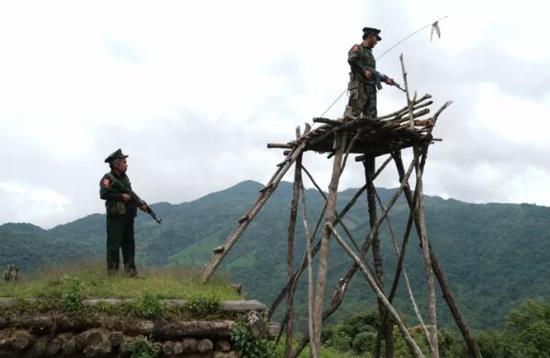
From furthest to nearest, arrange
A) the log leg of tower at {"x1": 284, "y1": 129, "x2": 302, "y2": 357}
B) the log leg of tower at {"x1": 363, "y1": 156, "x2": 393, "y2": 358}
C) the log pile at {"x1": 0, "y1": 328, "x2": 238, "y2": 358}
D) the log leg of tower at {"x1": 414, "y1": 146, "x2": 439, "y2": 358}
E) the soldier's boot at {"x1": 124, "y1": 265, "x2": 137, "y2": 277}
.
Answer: the log leg of tower at {"x1": 363, "y1": 156, "x2": 393, "y2": 358} < the log leg of tower at {"x1": 284, "y1": 129, "x2": 302, "y2": 357} < the soldier's boot at {"x1": 124, "y1": 265, "x2": 137, "y2": 277} < the log leg of tower at {"x1": 414, "y1": 146, "x2": 439, "y2": 358} < the log pile at {"x1": 0, "y1": 328, "x2": 238, "y2": 358}

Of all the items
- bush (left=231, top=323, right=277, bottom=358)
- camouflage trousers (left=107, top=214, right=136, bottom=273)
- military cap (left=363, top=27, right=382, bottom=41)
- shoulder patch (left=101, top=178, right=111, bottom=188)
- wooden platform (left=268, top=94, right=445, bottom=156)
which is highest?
military cap (left=363, top=27, right=382, bottom=41)

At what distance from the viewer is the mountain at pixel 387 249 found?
234 ft

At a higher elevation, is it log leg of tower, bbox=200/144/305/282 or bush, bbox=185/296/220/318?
log leg of tower, bbox=200/144/305/282

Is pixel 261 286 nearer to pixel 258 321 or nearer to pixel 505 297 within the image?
pixel 505 297

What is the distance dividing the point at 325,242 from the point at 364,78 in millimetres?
3172

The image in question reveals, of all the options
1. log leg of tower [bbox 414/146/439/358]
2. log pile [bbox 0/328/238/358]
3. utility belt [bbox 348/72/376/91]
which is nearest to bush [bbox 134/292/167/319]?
log pile [bbox 0/328/238/358]

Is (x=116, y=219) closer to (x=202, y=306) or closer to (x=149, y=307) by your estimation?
(x=149, y=307)

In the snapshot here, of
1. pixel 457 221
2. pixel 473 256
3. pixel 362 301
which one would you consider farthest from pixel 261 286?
pixel 457 221

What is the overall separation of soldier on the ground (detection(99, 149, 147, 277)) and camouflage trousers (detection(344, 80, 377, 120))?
409 cm

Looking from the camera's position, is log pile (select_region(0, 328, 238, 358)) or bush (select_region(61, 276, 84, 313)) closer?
log pile (select_region(0, 328, 238, 358))

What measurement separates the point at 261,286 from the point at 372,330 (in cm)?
7306

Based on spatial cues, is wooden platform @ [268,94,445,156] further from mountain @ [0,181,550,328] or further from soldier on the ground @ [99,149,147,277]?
mountain @ [0,181,550,328]

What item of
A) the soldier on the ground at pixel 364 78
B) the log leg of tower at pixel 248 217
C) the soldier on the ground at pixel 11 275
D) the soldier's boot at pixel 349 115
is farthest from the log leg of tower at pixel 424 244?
the soldier on the ground at pixel 11 275

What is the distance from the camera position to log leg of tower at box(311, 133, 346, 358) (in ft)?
27.4
